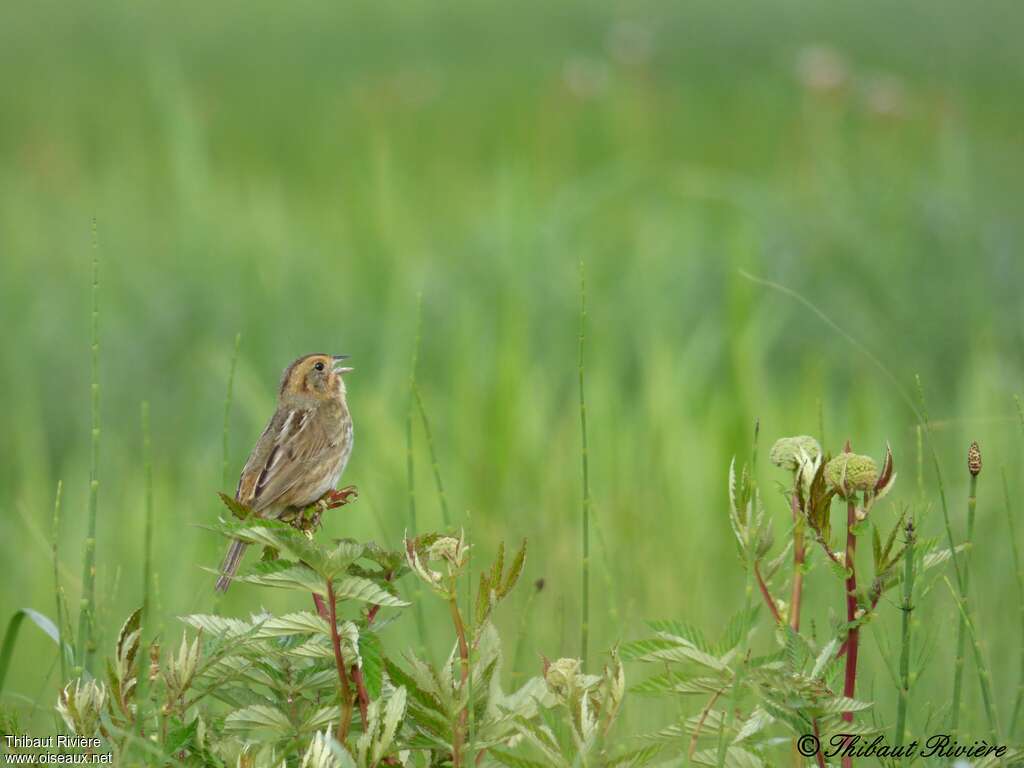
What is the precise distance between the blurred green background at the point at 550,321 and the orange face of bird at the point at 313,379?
0.52 metres

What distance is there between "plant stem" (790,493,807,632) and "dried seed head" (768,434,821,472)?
0.03 m

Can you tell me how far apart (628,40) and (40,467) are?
34.5 feet

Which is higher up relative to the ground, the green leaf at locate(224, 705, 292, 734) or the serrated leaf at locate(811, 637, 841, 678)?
the serrated leaf at locate(811, 637, 841, 678)

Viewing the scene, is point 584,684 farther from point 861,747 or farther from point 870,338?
point 870,338

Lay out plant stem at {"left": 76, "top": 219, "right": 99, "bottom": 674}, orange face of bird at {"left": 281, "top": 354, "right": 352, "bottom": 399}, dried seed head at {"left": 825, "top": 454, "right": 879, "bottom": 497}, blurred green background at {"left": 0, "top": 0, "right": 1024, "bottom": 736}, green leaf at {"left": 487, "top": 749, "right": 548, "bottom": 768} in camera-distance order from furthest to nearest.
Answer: blurred green background at {"left": 0, "top": 0, "right": 1024, "bottom": 736}, orange face of bird at {"left": 281, "top": 354, "right": 352, "bottom": 399}, plant stem at {"left": 76, "top": 219, "right": 99, "bottom": 674}, green leaf at {"left": 487, "top": 749, "right": 548, "bottom": 768}, dried seed head at {"left": 825, "top": 454, "right": 879, "bottom": 497}

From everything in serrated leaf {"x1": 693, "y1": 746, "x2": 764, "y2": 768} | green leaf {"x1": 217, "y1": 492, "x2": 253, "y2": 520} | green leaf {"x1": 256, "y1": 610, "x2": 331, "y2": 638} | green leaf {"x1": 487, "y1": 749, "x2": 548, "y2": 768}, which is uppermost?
green leaf {"x1": 217, "y1": 492, "x2": 253, "y2": 520}

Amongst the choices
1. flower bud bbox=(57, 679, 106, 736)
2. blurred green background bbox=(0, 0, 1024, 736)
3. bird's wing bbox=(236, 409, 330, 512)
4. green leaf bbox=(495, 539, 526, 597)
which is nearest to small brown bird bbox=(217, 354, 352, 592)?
bird's wing bbox=(236, 409, 330, 512)

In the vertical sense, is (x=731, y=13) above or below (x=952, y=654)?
above

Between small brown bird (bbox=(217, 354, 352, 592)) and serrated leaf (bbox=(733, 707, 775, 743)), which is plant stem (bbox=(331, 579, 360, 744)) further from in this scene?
small brown bird (bbox=(217, 354, 352, 592))

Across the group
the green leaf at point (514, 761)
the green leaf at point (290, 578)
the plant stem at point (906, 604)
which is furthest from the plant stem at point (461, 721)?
→ the plant stem at point (906, 604)

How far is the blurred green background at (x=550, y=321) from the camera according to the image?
5199mm

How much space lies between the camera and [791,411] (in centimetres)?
647

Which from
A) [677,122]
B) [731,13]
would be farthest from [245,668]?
[731,13]

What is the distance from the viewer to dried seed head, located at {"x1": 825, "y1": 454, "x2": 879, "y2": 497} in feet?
4.98
